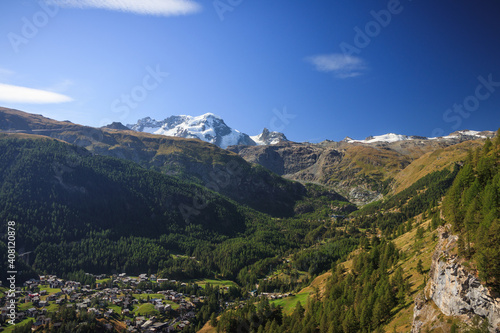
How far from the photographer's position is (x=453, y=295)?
42969 mm

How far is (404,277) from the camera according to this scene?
6831 cm

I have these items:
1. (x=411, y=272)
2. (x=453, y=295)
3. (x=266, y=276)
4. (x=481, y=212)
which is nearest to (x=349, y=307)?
(x=411, y=272)

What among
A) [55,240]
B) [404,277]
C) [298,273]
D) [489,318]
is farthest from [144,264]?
[489,318]

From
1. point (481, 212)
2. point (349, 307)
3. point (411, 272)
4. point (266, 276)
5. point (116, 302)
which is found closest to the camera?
point (481, 212)

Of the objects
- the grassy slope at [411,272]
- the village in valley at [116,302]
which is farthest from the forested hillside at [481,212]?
the village in valley at [116,302]

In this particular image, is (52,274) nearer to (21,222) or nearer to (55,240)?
(55,240)

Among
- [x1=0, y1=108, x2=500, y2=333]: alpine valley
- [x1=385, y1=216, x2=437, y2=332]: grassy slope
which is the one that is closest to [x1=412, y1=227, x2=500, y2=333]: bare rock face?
[x1=0, y1=108, x2=500, y2=333]: alpine valley

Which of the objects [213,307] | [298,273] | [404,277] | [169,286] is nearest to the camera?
[404,277]

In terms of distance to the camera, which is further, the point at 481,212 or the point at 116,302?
the point at 116,302

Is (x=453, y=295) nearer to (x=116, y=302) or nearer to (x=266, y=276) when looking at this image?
(x=116, y=302)

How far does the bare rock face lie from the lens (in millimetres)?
38438

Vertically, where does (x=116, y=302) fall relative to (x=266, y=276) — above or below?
below

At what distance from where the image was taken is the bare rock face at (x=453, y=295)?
38.4 m

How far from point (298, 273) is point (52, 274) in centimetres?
13945
